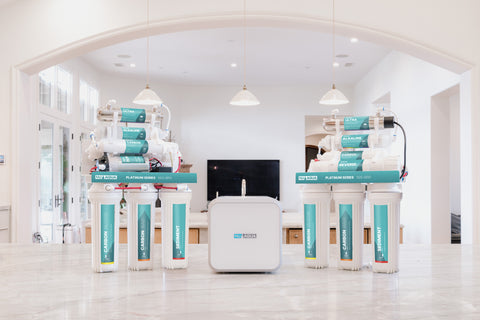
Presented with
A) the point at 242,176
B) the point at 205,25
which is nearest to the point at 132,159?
the point at 205,25

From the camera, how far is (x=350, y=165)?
39.2 inches

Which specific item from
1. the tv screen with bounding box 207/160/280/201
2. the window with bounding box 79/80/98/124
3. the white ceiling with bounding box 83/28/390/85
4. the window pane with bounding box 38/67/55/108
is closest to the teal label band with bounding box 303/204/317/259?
the white ceiling with bounding box 83/28/390/85

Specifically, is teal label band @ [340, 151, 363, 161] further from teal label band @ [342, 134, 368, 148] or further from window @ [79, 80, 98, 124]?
window @ [79, 80, 98, 124]

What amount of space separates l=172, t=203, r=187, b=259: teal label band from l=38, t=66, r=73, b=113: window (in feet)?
19.6

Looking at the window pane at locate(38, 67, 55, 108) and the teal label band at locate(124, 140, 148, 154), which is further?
the window pane at locate(38, 67, 55, 108)

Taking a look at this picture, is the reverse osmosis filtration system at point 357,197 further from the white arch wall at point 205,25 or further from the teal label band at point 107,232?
the white arch wall at point 205,25

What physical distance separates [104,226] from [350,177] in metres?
0.52

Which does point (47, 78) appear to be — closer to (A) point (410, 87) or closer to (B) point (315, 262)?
(A) point (410, 87)

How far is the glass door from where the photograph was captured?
6.55 metres

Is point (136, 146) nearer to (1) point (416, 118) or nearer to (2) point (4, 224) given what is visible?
(2) point (4, 224)

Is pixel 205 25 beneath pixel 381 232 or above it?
above

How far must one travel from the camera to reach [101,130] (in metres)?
1.01

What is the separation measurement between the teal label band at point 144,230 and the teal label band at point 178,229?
0.18ft

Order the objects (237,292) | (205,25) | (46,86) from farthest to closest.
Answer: (46,86), (205,25), (237,292)
